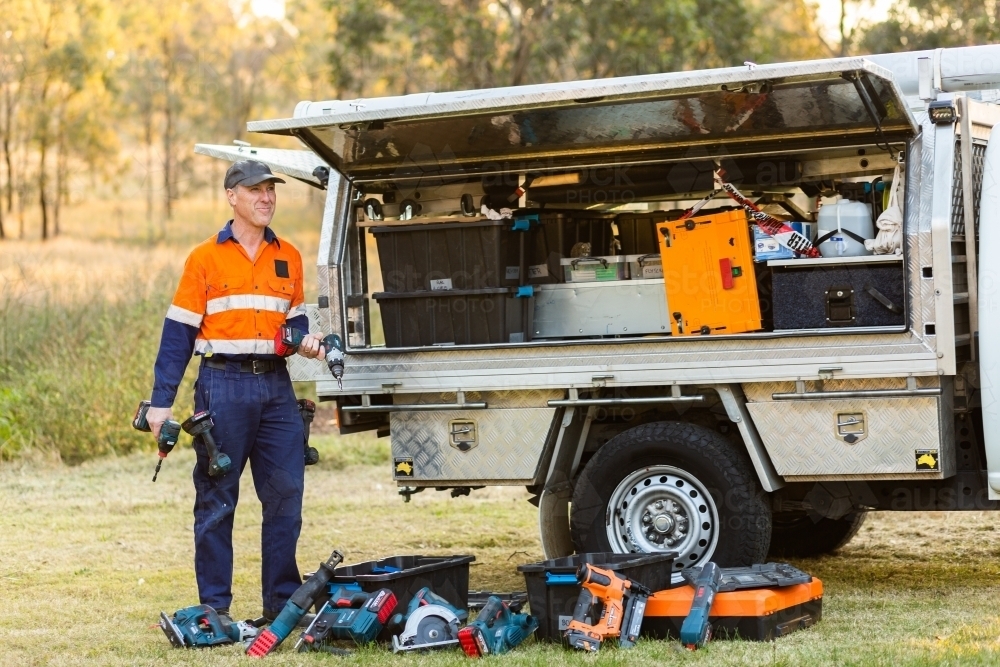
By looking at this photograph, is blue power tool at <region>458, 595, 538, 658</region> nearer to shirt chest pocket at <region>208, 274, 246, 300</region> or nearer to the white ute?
Answer: the white ute

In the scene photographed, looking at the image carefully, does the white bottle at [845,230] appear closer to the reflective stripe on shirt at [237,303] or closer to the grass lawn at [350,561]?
the grass lawn at [350,561]

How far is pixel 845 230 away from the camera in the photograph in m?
6.07

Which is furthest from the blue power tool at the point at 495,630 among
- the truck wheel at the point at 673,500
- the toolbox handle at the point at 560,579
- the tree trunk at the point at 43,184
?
the tree trunk at the point at 43,184

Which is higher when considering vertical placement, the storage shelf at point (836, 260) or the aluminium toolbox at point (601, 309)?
the storage shelf at point (836, 260)

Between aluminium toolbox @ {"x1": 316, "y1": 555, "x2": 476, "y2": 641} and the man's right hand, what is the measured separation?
93 centimetres

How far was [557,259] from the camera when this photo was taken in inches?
269

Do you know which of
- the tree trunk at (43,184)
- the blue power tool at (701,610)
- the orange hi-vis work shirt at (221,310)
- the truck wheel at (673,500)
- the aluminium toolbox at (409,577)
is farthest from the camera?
the tree trunk at (43,184)

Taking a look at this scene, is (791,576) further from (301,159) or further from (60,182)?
(60,182)

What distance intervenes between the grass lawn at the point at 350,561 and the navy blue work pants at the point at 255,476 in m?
0.42

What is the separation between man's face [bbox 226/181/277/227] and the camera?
585 centimetres

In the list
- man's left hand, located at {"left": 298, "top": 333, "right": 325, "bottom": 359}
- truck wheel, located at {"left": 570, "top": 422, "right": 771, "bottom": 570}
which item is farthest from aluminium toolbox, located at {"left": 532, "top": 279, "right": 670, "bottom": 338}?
man's left hand, located at {"left": 298, "top": 333, "right": 325, "bottom": 359}

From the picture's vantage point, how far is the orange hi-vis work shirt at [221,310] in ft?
18.9

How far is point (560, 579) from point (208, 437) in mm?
1542

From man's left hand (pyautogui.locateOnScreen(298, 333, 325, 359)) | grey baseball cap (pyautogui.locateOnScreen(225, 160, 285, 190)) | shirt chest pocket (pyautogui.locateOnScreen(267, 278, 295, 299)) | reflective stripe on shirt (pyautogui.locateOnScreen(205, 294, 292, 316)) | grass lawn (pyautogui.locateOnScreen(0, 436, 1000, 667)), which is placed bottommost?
grass lawn (pyautogui.locateOnScreen(0, 436, 1000, 667))
